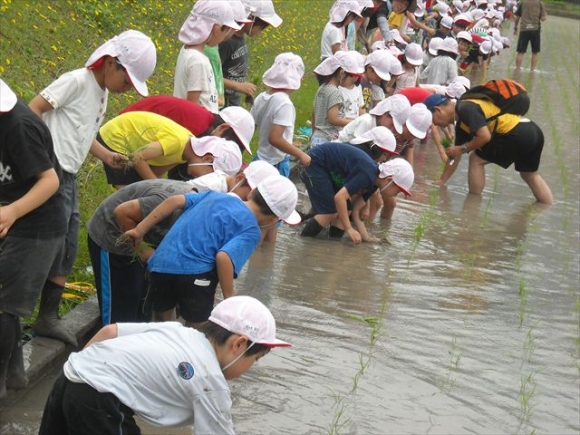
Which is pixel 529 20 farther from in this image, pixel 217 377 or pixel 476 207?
pixel 217 377

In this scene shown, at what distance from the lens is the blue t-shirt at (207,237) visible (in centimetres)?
521

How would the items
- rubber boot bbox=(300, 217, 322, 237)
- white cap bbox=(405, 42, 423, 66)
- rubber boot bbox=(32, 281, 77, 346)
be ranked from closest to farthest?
rubber boot bbox=(32, 281, 77, 346) → rubber boot bbox=(300, 217, 322, 237) → white cap bbox=(405, 42, 423, 66)

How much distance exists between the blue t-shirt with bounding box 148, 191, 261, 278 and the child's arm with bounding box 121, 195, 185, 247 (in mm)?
115

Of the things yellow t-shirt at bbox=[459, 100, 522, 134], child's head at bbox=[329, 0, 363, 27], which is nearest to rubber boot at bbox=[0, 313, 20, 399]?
child's head at bbox=[329, 0, 363, 27]

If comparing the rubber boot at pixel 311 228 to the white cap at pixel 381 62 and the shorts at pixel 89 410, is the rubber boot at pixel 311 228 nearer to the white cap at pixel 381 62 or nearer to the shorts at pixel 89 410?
the white cap at pixel 381 62

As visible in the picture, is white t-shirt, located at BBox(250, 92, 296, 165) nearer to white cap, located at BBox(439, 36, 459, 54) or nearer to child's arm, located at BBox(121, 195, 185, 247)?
child's arm, located at BBox(121, 195, 185, 247)

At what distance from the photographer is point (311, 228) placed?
9.14 meters

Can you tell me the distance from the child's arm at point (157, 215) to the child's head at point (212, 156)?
0.93 meters

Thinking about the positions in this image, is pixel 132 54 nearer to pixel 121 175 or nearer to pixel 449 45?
pixel 121 175

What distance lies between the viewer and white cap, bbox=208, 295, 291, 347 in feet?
12.6

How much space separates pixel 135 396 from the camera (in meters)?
3.77

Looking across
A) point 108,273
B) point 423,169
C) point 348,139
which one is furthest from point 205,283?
point 423,169

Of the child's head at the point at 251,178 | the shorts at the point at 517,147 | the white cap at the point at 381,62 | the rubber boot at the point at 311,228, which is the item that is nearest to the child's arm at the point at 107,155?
the child's head at the point at 251,178

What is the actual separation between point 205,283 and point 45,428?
59.6 inches
